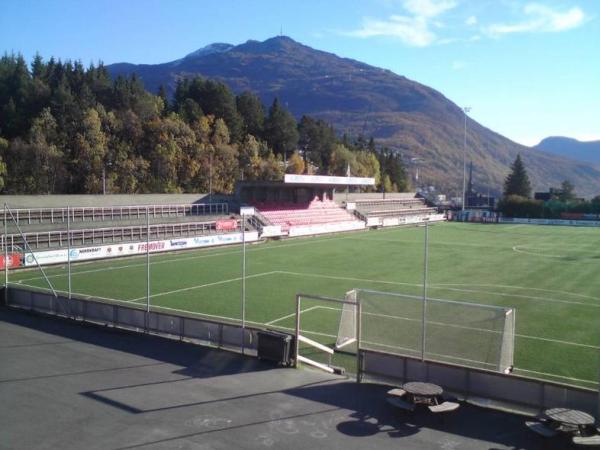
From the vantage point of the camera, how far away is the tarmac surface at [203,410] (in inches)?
392

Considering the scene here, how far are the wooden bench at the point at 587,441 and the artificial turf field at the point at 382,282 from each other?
4.84 metres

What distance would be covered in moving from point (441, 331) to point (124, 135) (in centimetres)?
6247

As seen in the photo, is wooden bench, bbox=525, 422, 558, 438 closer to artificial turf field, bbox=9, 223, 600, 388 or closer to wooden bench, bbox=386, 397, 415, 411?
wooden bench, bbox=386, 397, 415, 411

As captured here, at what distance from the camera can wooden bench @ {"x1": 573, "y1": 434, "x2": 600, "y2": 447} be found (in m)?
9.31

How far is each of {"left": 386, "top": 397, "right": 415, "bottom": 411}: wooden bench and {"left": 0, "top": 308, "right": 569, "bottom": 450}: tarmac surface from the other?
9.7 inches

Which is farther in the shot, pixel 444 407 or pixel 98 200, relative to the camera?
pixel 98 200

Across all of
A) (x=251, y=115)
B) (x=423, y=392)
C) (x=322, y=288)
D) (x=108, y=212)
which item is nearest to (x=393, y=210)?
(x=251, y=115)

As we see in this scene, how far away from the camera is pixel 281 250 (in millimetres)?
44719

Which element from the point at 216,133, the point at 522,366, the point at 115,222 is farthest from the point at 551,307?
the point at 216,133

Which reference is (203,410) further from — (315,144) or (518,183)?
(518,183)

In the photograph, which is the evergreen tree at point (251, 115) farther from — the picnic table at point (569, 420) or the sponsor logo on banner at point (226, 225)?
the picnic table at point (569, 420)

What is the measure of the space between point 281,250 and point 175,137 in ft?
113

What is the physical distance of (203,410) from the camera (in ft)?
37.2

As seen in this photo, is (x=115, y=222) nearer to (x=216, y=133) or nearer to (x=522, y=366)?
(x=522, y=366)
